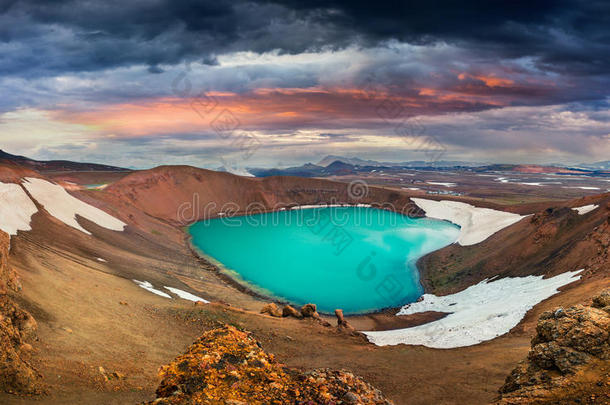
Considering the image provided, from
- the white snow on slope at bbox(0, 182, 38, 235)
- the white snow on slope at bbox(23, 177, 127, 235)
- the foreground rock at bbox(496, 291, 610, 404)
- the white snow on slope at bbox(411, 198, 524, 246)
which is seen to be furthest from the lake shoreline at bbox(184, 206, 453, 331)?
the white snow on slope at bbox(0, 182, 38, 235)

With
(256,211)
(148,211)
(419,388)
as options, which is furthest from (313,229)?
(419,388)

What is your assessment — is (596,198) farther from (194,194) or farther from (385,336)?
(194,194)

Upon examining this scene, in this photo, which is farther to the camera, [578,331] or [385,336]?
[385,336]

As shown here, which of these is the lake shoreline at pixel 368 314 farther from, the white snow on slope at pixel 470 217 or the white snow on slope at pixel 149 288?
the white snow on slope at pixel 470 217

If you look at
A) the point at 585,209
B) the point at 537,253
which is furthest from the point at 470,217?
the point at 537,253

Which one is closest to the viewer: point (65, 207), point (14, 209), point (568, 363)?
point (568, 363)

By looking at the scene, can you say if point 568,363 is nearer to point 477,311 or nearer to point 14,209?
point 477,311
